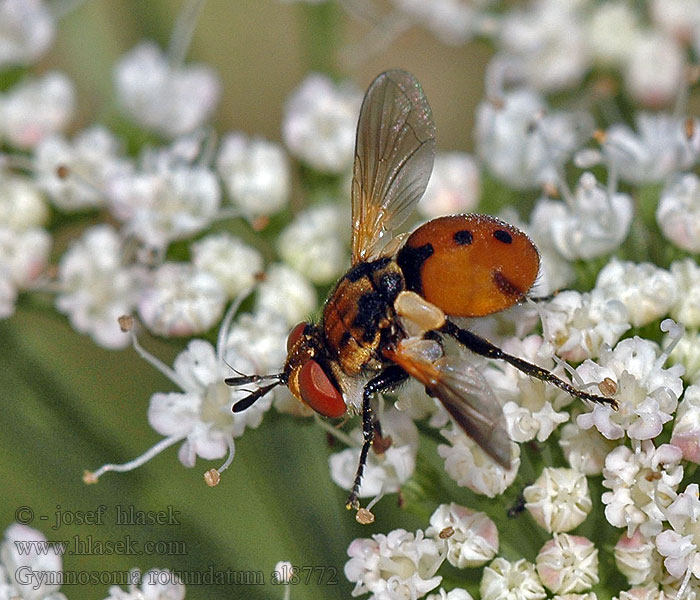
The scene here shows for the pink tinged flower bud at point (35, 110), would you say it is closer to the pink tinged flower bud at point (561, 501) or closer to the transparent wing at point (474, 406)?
the transparent wing at point (474, 406)

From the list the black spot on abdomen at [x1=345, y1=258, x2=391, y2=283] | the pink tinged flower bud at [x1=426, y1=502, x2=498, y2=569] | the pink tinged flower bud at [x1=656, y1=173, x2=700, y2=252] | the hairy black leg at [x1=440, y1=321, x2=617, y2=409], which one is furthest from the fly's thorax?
the pink tinged flower bud at [x1=656, y1=173, x2=700, y2=252]

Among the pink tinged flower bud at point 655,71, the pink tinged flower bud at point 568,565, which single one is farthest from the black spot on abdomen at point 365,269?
the pink tinged flower bud at point 655,71

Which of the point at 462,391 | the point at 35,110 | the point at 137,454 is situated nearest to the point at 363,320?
the point at 462,391

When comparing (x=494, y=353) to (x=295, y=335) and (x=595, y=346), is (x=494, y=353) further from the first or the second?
(x=295, y=335)

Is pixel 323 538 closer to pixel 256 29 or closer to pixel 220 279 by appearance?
pixel 220 279

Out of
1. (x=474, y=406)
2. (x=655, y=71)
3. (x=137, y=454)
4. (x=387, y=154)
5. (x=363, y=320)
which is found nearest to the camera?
(x=474, y=406)
